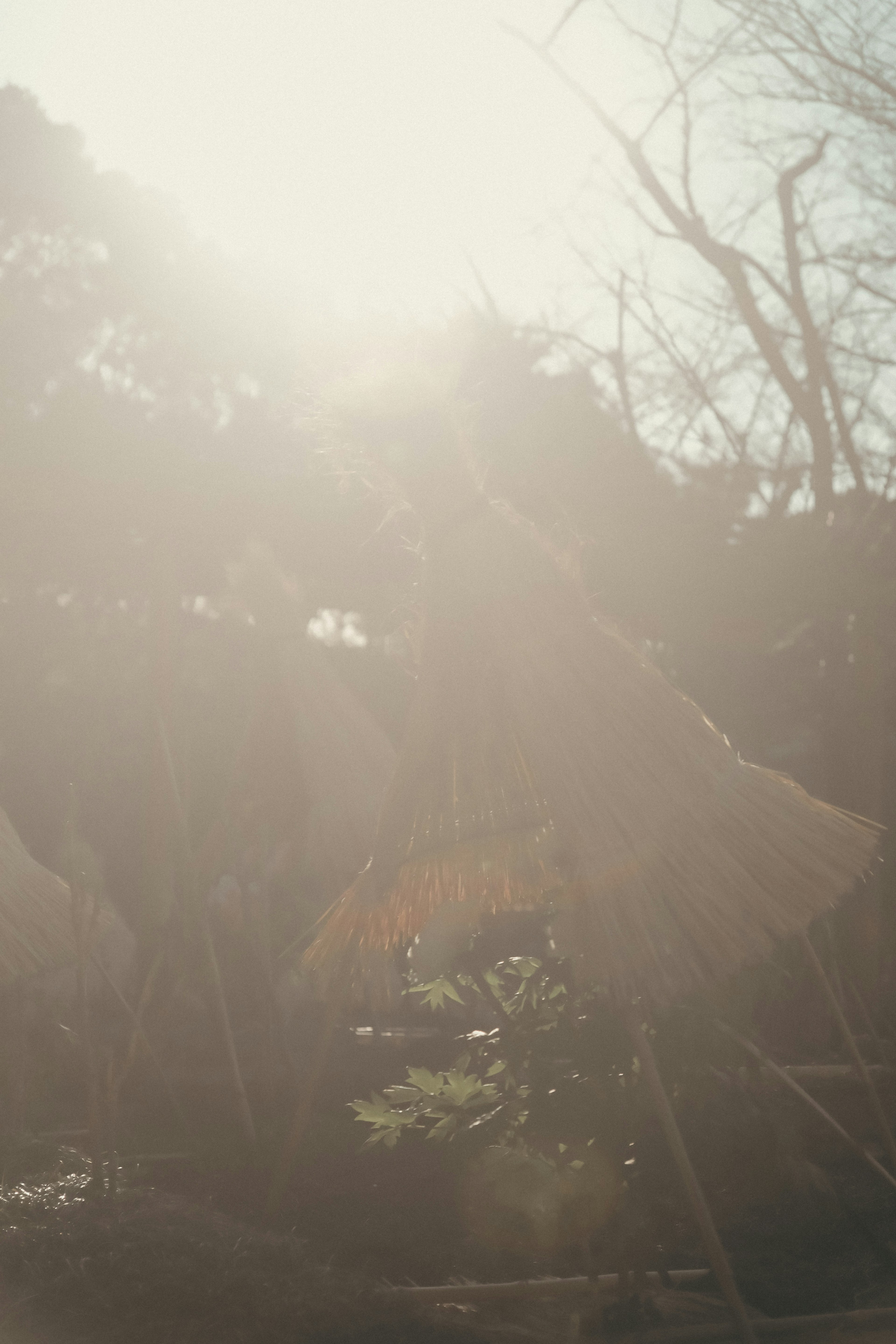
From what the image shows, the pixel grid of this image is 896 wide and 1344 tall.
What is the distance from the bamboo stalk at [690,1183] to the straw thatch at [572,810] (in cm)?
13

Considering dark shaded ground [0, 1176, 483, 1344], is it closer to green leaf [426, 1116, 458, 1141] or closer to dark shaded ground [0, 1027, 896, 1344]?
dark shaded ground [0, 1027, 896, 1344]

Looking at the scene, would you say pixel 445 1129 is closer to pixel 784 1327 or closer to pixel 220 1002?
pixel 784 1327

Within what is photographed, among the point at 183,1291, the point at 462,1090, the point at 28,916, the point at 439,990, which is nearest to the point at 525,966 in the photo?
the point at 439,990

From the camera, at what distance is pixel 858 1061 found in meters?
2.85

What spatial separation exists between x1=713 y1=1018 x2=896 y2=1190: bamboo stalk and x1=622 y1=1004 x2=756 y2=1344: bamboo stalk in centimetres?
55

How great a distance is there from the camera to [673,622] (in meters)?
8.56

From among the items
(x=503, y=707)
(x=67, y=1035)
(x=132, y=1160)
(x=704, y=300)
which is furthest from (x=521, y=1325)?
(x=704, y=300)

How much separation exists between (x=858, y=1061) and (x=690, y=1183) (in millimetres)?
1157

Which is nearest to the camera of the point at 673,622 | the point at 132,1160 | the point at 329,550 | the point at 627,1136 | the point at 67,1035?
the point at 627,1136

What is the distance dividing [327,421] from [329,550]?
662 cm

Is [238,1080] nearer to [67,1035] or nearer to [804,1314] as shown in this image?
[67,1035]

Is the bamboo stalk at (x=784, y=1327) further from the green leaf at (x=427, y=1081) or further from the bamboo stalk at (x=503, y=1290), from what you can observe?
the green leaf at (x=427, y=1081)

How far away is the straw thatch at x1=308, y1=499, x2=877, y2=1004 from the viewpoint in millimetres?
2092

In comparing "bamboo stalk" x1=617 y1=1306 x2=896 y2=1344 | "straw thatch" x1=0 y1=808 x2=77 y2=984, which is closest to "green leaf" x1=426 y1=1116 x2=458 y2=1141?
"bamboo stalk" x1=617 y1=1306 x2=896 y2=1344
